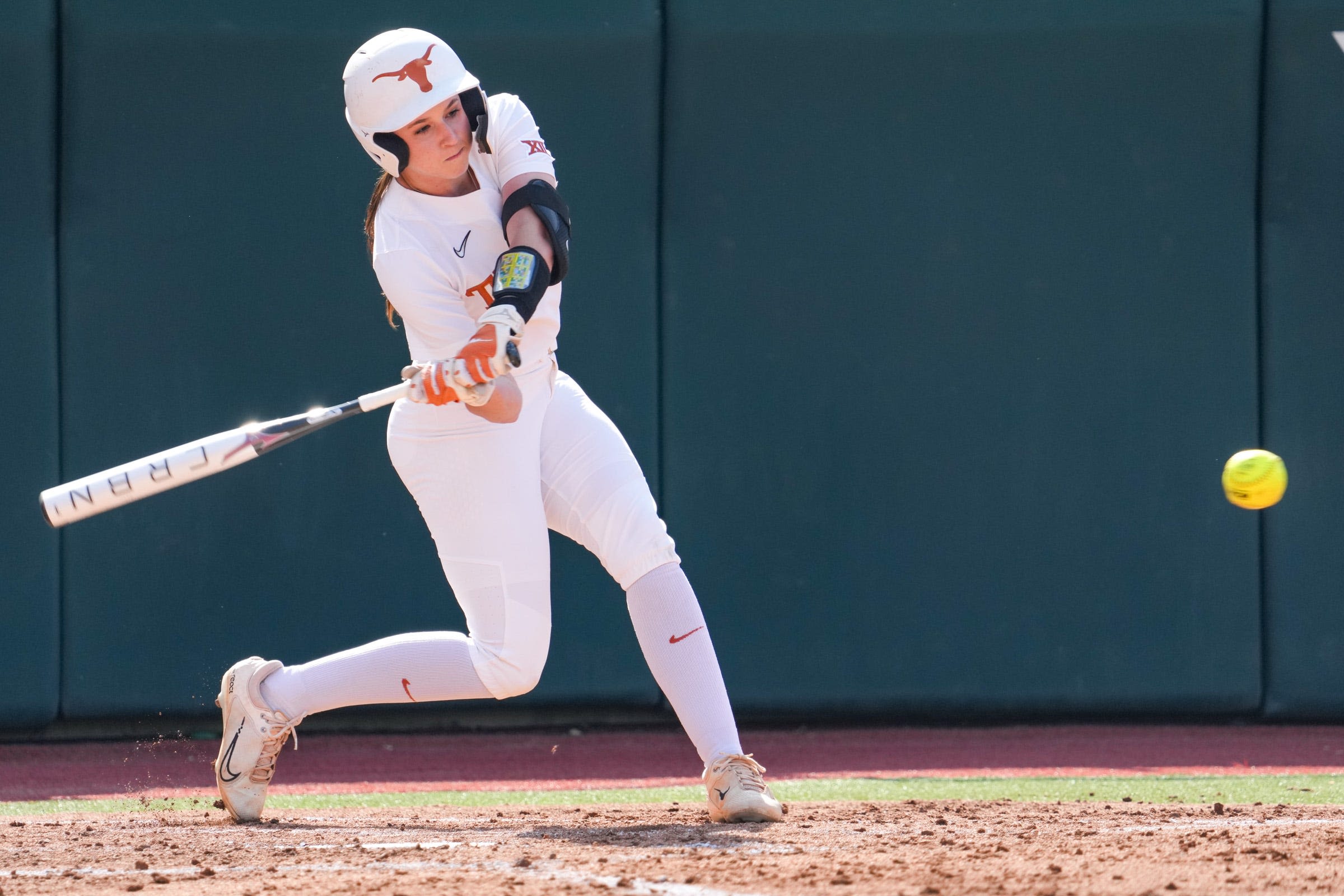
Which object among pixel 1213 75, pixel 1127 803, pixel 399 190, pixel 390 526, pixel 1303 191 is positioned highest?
pixel 1213 75

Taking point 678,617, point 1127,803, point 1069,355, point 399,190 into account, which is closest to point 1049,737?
point 1069,355

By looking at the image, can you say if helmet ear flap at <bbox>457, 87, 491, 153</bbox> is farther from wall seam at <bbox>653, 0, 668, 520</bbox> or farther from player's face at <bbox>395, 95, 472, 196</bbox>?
wall seam at <bbox>653, 0, 668, 520</bbox>

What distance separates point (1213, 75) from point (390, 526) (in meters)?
3.31

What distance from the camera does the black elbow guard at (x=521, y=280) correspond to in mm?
3014

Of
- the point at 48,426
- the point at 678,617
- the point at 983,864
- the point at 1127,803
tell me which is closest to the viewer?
the point at 983,864

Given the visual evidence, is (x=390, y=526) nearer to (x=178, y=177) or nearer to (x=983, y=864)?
(x=178, y=177)

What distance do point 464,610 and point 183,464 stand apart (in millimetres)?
646

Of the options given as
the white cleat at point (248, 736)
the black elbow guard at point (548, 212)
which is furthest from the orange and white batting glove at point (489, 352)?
the white cleat at point (248, 736)

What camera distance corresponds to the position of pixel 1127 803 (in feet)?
12.0

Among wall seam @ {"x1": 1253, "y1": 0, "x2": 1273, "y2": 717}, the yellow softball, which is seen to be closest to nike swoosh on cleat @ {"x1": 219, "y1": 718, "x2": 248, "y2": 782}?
the yellow softball

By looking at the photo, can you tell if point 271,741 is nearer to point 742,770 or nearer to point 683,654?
point 683,654

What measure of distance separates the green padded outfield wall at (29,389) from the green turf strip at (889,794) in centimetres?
93

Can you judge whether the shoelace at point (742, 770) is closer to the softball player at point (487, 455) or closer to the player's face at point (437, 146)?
the softball player at point (487, 455)

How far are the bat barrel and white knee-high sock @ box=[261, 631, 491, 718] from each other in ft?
1.66
